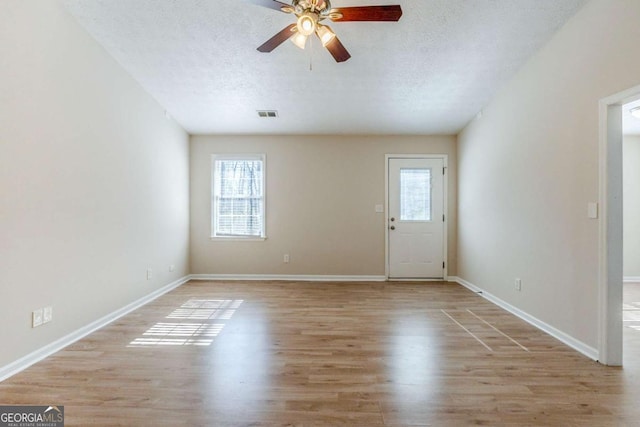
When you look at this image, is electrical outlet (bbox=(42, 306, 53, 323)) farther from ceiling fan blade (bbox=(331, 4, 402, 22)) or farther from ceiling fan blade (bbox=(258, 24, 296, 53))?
ceiling fan blade (bbox=(331, 4, 402, 22))

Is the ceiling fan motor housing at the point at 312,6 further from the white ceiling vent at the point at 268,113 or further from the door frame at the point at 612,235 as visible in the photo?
the white ceiling vent at the point at 268,113

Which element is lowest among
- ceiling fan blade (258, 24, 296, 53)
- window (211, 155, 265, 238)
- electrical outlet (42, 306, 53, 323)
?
electrical outlet (42, 306, 53, 323)

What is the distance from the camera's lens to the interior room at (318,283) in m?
1.92

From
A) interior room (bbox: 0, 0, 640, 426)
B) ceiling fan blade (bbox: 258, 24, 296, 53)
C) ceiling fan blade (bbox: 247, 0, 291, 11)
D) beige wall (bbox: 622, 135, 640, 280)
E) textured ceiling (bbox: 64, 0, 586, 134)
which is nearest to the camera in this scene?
interior room (bbox: 0, 0, 640, 426)

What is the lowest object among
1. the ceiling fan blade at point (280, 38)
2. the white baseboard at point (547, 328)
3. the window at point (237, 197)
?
the white baseboard at point (547, 328)

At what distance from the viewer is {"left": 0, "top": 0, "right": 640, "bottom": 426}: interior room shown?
192 centimetres

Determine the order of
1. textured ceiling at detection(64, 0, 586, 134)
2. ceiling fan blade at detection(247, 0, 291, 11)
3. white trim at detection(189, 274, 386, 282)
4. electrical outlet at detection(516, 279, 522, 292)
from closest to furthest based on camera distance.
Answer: ceiling fan blade at detection(247, 0, 291, 11) → textured ceiling at detection(64, 0, 586, 134) → electrical outlet at detection(516, 279, 522, 292) → white trim at detection(189, 274, 386, 282)

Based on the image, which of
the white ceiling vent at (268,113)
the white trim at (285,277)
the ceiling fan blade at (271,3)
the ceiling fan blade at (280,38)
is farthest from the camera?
the white trim at (285,277)

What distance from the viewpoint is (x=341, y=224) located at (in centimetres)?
524

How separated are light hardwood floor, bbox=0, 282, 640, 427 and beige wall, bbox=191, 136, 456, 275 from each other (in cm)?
190

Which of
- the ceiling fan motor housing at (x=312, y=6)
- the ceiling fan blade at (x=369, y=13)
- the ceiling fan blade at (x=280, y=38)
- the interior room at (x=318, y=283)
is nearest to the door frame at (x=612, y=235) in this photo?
the interior room at (x=318, y=283)

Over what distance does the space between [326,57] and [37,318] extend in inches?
132

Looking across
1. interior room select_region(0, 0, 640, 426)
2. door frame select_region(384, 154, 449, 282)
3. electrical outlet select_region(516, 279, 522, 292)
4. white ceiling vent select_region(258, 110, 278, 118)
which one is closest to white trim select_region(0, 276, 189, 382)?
interior room select_region(0, 0, 640, 426)

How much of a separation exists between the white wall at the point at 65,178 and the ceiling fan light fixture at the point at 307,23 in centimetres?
198
